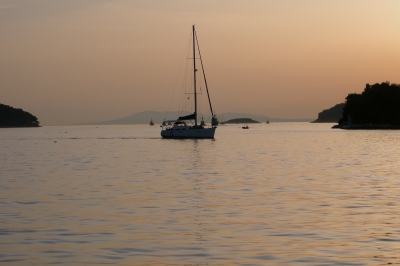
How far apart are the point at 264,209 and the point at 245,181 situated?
42.5ft

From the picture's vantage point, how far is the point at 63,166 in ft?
182

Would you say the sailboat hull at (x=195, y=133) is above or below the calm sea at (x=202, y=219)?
above

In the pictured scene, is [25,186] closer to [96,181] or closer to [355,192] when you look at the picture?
[96,181]

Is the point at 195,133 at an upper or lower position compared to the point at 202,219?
upper

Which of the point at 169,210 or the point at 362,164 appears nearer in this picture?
the point at 169,210

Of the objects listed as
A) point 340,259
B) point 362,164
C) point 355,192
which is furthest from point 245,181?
point 340,259

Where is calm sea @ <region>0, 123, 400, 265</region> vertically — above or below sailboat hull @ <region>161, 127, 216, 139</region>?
below

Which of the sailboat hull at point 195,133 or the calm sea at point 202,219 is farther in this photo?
the sailboat hull at point 195,133

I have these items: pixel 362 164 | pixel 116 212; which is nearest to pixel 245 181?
pixel 116 212

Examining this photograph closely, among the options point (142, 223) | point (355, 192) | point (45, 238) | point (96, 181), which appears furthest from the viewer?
point (96, 181)

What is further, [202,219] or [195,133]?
[195,133]

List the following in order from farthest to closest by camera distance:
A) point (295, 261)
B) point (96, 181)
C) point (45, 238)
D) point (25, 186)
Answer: point (96, 181), point (25, 186), point (45, 238), point (295, 261)

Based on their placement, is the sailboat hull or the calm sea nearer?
the calm sea

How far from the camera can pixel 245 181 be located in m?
39.6
